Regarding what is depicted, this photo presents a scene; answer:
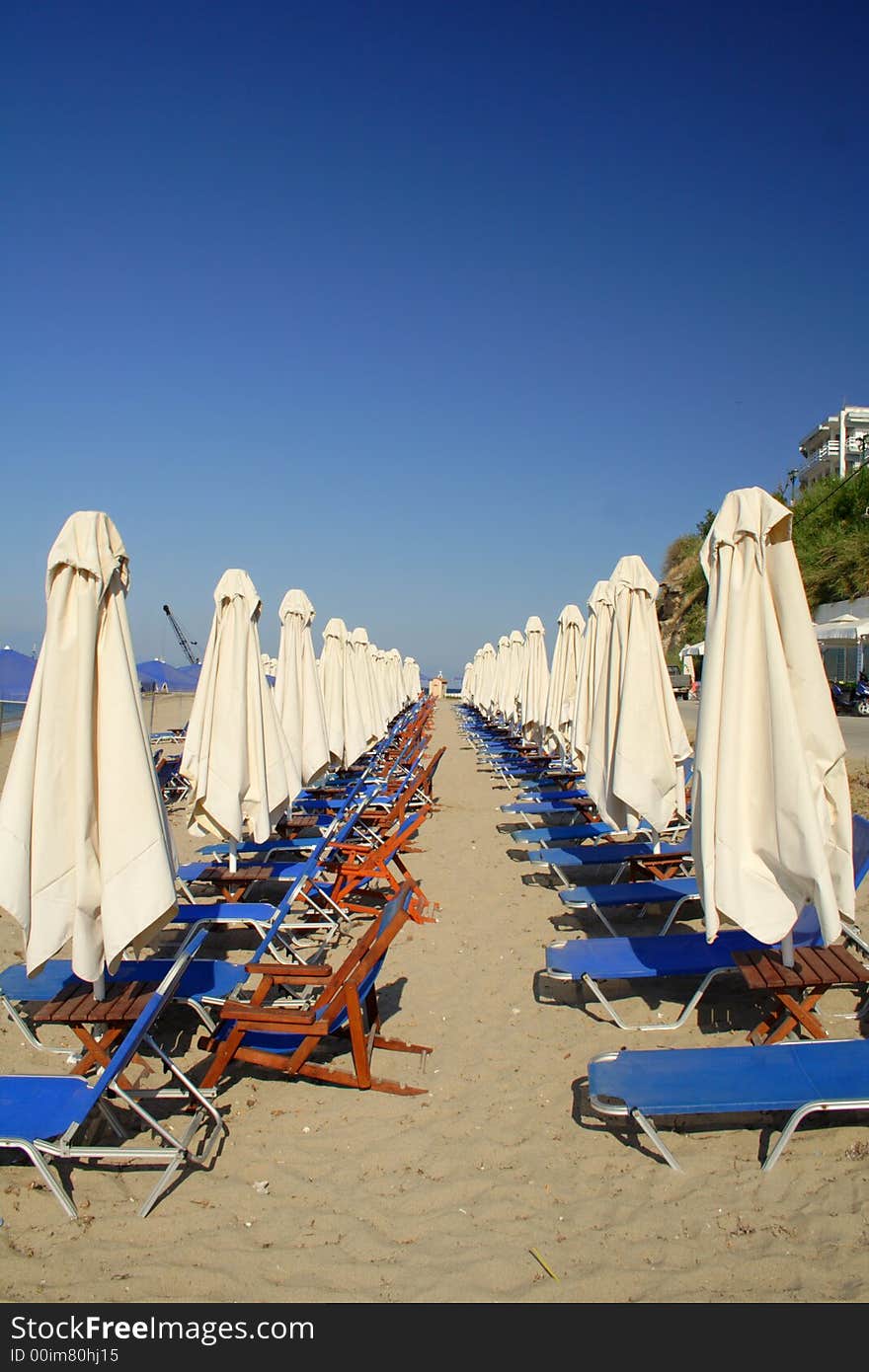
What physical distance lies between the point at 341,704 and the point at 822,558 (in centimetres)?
2779

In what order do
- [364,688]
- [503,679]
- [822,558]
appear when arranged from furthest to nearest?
[822,558] → [503,679] → [364,688]

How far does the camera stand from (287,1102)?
3713 millimetres

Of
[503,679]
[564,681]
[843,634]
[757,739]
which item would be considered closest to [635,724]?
[757,739]

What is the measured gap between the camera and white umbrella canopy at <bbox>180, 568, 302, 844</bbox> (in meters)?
5.57

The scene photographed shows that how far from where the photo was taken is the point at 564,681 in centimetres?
1057

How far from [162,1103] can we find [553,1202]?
1.73m

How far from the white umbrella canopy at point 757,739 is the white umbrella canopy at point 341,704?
662cm

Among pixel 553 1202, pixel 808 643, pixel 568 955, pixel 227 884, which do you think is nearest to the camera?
pixel 553 1202

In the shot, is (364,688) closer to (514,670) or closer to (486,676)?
(514,670)

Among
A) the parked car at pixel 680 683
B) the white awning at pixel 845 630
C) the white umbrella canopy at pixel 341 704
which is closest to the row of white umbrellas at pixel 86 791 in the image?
the white umbrella canopy at pixel 341 704

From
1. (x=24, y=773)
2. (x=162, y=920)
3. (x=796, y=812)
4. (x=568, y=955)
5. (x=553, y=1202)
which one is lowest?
(x=553, y=1202)

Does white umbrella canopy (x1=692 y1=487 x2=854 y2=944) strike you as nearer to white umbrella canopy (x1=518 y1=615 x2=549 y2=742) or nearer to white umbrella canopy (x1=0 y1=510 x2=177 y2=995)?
white umbrella canopy (x1=0 y1=510 x2=177 y2=995)

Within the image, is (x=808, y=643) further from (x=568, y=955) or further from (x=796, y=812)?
(x=568, y=955)
